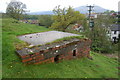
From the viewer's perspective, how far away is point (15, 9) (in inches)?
901

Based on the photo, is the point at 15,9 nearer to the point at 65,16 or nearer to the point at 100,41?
the point at 65,16

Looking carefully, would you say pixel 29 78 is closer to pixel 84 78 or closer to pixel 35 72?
pixel 35 72

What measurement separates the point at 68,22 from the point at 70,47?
1368 cm

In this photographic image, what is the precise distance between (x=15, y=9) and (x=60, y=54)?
2200 cm

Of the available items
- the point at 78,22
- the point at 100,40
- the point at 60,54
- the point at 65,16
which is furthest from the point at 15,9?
the point at 60,54

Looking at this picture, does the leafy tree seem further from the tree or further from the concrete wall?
the tree

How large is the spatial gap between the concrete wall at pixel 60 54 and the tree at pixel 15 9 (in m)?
21.3

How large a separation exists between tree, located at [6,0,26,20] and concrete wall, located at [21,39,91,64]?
2132 cm

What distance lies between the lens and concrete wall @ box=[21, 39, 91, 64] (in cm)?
397

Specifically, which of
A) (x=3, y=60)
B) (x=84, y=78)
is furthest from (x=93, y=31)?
(x=3, y=60)

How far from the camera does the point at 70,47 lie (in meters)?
5.08

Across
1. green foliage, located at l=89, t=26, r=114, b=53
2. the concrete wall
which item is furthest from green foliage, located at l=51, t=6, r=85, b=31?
the concrete wall

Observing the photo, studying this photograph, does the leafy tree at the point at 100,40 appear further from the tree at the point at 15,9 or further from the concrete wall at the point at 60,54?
the tree at the point at 15,9

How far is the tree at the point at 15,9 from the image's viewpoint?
22547 mm
